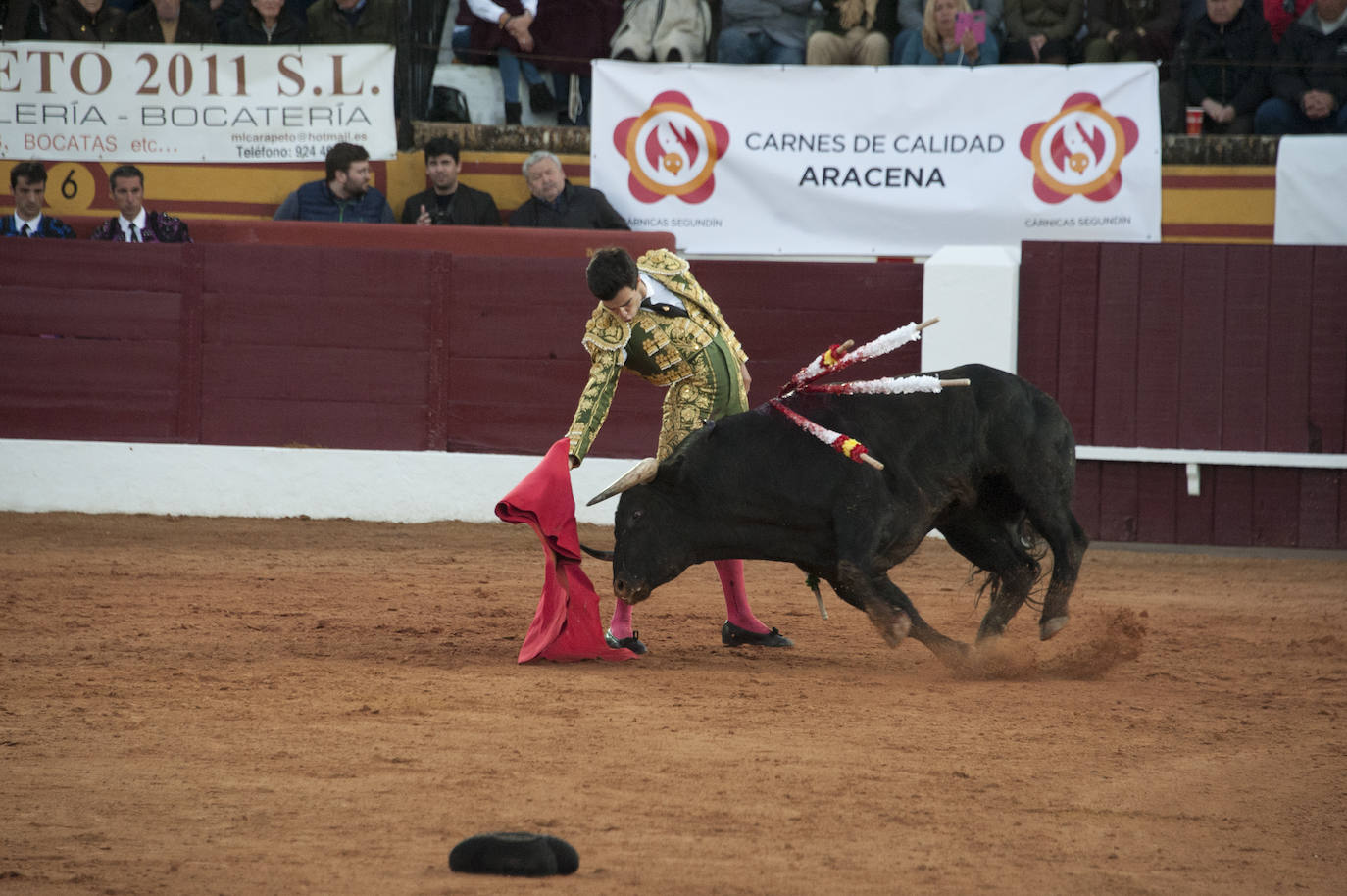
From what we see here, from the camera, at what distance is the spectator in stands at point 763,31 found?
894 cm

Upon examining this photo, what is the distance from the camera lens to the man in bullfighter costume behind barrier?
473cm

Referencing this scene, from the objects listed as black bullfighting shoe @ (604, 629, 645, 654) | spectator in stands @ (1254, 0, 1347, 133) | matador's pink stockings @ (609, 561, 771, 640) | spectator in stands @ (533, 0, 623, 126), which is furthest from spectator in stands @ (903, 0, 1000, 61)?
black bullfighting shoe @ (604, 629, 645, 654)

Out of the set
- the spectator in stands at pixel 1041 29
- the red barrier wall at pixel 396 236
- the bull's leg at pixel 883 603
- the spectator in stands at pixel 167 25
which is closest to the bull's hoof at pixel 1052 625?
the bull's leg at pixel 883 603

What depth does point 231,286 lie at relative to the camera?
8281 millimetres

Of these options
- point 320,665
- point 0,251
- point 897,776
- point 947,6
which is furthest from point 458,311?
point 897,776

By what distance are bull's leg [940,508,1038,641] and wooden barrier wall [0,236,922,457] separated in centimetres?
348

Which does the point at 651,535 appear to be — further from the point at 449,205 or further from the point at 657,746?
the point at 449,205

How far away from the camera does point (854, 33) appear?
Answer: 28.9 ft

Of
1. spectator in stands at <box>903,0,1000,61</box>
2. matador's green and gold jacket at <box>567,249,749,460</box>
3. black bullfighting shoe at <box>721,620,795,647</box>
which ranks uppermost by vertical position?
spectator in stands at <box>903,0,1000,61</box>

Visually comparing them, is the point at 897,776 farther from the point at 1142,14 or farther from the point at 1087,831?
the point at 1142,14

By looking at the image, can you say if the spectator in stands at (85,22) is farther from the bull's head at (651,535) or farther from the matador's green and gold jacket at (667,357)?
the bull's head at (651,535)

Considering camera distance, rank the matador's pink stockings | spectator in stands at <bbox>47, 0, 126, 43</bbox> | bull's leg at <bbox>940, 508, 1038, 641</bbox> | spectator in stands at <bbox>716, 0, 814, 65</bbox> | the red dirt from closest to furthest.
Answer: the red dirt
bull's leg at <bbox>940, 508, 1038, 641</bbox>
the matador's pink stockings
spectator in stands at <bbox>47, 0, 126, 43</bbox>
spectator in stands at <bbox>716, 0, 814, 65</bbox>

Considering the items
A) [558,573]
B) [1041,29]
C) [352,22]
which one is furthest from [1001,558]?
[352,22]

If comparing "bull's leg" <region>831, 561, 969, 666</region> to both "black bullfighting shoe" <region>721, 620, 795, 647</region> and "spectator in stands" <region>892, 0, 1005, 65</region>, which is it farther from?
"spectator in stands" <region>892, 0, 1005, 65</region>
